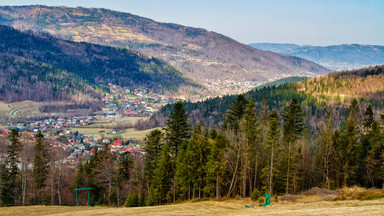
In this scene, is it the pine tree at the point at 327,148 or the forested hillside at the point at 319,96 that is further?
the forested hillside at the point at 319,96

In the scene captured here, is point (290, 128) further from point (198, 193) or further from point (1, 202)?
point (1, 202)

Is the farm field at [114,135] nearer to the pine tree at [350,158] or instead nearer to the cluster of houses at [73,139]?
the cluster of houses at [73,139]

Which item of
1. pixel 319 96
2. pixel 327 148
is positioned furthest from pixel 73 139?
pixel 319 96

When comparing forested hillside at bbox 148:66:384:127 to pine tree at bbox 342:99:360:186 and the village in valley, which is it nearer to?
the village in valley

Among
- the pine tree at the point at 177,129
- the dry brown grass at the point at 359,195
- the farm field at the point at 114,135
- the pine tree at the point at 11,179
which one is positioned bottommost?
the farm field at the point at 114,135

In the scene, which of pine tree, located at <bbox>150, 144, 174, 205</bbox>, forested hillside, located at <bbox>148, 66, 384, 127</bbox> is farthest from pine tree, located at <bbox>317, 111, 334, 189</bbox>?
forested hillside, located at <bbox>148, 66, 384, 127</bbox>

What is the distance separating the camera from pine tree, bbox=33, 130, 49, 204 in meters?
51.0

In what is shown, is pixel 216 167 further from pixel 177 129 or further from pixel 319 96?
pixel 319 96

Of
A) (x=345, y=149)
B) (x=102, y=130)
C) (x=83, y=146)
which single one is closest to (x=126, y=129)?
(x=102, y=130)

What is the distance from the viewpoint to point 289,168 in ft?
136

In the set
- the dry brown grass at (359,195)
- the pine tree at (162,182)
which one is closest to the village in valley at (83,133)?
the pine tree at (162,182)

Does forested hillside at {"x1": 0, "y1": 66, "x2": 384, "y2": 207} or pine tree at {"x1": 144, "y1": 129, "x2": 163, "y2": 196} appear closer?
forested hillside at {"x1": 0, "y1": 66, "x2": 384, "y2": 207}

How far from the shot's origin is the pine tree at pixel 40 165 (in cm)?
5103

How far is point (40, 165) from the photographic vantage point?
51.6 m
